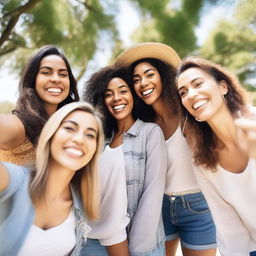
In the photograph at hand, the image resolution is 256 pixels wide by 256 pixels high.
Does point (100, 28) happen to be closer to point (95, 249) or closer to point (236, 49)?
point (236, 49)

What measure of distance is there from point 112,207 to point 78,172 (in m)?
0.15

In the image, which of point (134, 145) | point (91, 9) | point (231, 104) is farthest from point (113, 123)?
point (91, 9)

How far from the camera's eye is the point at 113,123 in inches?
48.4

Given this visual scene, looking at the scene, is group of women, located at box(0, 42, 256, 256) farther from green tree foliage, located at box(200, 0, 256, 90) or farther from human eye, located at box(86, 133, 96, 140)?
green tree foliage, located at box(200, 0, 256, 90)

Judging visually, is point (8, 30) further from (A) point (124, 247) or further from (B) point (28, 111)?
(A) point (124, 247)

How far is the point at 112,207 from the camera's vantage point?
94 centimetres

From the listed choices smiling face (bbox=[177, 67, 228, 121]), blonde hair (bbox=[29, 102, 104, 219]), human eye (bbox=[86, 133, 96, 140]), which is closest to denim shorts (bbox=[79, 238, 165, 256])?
blonde hair (bbox=[29, 102, 104, 219])

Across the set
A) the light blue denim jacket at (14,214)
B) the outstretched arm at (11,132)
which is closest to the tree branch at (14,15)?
the outstretched arm at (11,132)

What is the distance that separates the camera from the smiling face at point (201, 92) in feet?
3.20

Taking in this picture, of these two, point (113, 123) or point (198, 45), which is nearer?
point (113, 123)

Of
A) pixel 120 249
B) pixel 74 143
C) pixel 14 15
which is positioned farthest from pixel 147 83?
pixel 14 15

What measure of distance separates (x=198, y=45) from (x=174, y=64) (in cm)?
106

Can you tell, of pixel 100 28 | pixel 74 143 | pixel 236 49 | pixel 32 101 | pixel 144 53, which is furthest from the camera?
pixel 236 49

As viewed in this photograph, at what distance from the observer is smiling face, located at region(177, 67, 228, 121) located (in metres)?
0.98
